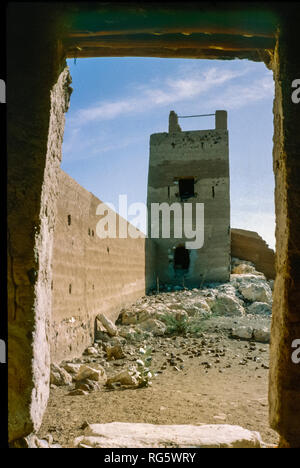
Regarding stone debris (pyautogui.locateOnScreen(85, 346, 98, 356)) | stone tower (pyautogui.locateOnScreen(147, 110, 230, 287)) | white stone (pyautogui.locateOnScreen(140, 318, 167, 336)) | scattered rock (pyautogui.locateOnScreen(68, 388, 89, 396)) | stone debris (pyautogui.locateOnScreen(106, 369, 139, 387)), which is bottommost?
white stone (pyautogui.locateOnScreen(140, 318, 167, 336))

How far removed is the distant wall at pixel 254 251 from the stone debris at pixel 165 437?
14.6 metres

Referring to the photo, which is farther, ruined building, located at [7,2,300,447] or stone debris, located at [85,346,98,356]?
stone debris, located at [85,346,98,356]

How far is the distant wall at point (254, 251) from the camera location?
16219 mm

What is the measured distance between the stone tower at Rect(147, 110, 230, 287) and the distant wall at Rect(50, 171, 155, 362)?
6.11 meters

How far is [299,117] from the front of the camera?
6.53 ft

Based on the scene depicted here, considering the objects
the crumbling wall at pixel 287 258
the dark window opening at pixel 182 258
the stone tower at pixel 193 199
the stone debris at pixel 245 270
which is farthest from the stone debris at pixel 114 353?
the stone debris at pixel 245 270

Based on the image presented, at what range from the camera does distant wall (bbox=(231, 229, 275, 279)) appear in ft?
53.2

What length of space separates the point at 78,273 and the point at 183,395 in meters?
2.21

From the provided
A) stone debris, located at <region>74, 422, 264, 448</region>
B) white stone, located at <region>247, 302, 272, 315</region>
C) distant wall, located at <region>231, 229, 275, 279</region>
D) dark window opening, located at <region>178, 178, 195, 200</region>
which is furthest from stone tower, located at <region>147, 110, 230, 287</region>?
stone debris, located at <region>74, 422, 264, 448</region>

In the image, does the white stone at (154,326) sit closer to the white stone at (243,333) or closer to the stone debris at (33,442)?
the white stone at (243,333)

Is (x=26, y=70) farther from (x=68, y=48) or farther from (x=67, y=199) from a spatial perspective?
(x=67, y=199)

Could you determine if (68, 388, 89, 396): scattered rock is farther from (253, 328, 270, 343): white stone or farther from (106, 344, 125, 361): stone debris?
(253, 328, 270, 343): white stone

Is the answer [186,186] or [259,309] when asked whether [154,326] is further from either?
[186,186]
